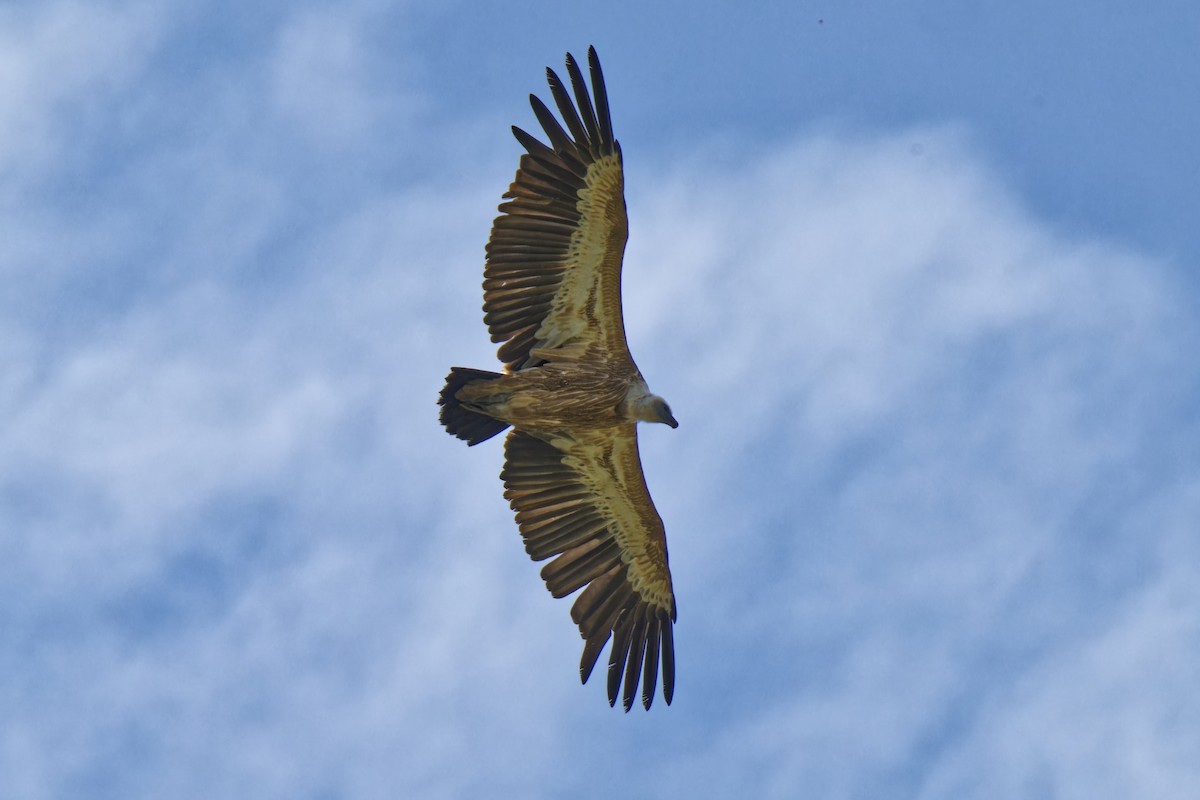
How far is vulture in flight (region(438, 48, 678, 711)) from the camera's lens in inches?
778

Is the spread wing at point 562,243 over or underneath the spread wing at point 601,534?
over

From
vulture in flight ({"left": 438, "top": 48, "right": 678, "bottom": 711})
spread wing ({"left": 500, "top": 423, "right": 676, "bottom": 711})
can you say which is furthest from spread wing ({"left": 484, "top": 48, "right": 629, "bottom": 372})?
Answer: spread wing ({"left": 500, "top": 423, "right": 676, "bottom": 711})

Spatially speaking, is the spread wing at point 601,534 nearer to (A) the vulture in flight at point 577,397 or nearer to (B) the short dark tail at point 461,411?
(A) the vulture in flight at point 577,397

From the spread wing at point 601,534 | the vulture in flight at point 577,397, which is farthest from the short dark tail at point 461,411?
the spread wing at point 601,534

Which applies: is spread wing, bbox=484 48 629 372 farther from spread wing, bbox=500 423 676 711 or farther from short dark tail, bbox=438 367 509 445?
spread wing, bbox=500 423 676 711

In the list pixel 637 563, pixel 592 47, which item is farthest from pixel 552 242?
pixel 637 563

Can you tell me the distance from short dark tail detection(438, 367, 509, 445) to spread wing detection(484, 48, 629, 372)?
0.42 metres

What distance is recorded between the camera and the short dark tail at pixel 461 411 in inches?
789

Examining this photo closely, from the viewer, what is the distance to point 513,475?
68.8ft

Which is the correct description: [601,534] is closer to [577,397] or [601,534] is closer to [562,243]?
[577,397]

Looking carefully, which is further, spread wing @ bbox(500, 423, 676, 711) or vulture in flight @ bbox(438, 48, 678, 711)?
spread wing @ bbox(500, 423, 676, 711)

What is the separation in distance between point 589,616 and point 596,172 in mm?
4540

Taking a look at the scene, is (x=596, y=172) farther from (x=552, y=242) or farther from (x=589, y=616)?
(x=589, y=616)

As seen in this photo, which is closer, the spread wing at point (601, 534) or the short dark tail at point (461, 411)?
the short dark tail at point (461, 411)
